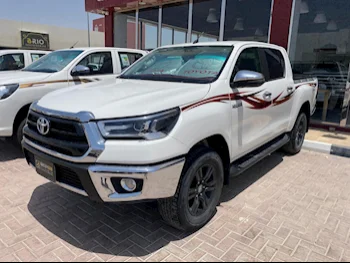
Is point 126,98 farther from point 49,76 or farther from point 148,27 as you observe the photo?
point 148,27

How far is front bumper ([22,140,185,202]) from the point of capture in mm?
2285

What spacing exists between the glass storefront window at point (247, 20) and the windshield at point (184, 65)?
4750 millimetres

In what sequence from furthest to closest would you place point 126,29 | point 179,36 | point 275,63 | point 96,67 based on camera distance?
1. point 126,29
2. point 179,36
3. point 96,67
4. point 275,63

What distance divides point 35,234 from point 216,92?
7.35 feet

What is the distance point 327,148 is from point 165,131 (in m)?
4.52

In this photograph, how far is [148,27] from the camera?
425 inches

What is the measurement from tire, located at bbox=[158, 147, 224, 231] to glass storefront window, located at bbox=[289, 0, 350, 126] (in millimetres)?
5000

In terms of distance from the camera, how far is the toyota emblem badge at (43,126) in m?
2.62

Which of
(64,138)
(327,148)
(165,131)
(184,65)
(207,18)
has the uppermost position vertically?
(207,18)

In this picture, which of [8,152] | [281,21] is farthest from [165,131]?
[281,21]

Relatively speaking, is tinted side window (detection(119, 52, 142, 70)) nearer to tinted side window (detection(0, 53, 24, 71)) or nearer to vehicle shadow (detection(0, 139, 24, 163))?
vehicle shadow (detection(0, 139, 24, 163))

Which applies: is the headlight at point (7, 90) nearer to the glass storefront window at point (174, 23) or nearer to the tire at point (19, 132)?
the tire at point (19, 132)

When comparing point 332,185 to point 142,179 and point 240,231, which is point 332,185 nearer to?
point 240,231

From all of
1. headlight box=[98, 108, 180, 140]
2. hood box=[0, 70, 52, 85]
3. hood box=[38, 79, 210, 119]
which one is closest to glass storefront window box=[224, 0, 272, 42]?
hood box=[0, 70, 52, 85]
